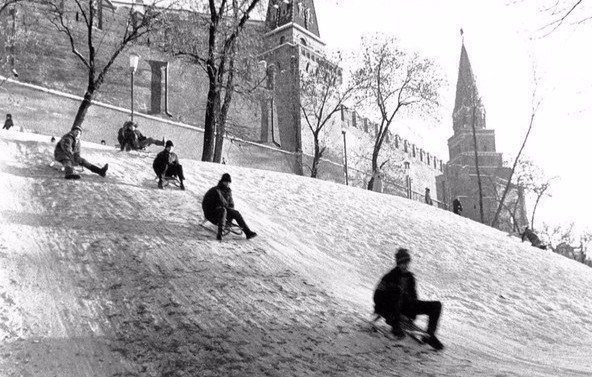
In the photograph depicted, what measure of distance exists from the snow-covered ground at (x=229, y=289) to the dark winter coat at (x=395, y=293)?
0.32 meters

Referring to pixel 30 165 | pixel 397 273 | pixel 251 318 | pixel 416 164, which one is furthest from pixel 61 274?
pixel 416 164

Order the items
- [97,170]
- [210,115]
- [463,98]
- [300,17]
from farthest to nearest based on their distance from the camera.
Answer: [463,98] < [300,17] < [210,115] < [97,170]

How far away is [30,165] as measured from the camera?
10602 millimetres

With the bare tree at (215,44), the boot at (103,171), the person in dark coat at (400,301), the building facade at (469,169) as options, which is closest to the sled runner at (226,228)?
the boot at (103,171)

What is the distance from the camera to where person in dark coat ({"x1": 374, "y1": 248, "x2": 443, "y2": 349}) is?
246 inches

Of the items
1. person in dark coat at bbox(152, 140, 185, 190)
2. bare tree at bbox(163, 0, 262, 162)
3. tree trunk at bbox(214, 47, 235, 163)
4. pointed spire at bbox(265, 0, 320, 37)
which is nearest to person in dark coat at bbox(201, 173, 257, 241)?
person in dark coat at bbox(152, 140, 185, 190)

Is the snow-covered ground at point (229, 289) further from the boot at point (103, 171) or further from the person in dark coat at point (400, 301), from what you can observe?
the person in dark coat at point (400, 301)

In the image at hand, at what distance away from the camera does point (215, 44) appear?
1777 centimetres

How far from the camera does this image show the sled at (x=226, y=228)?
28.8 feet

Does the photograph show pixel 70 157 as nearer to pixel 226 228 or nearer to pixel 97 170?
pixel 97 170

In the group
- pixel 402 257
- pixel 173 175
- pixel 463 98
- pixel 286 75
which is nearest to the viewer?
pixel 402 257

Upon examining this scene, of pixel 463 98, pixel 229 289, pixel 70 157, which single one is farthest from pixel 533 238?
pixel 463 98

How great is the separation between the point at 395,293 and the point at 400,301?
4.4 inches

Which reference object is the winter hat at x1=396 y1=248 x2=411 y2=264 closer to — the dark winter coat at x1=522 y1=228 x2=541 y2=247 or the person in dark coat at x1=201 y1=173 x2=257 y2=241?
the person in dark coat at x1=201 y1=173 x2=257 y2=241
